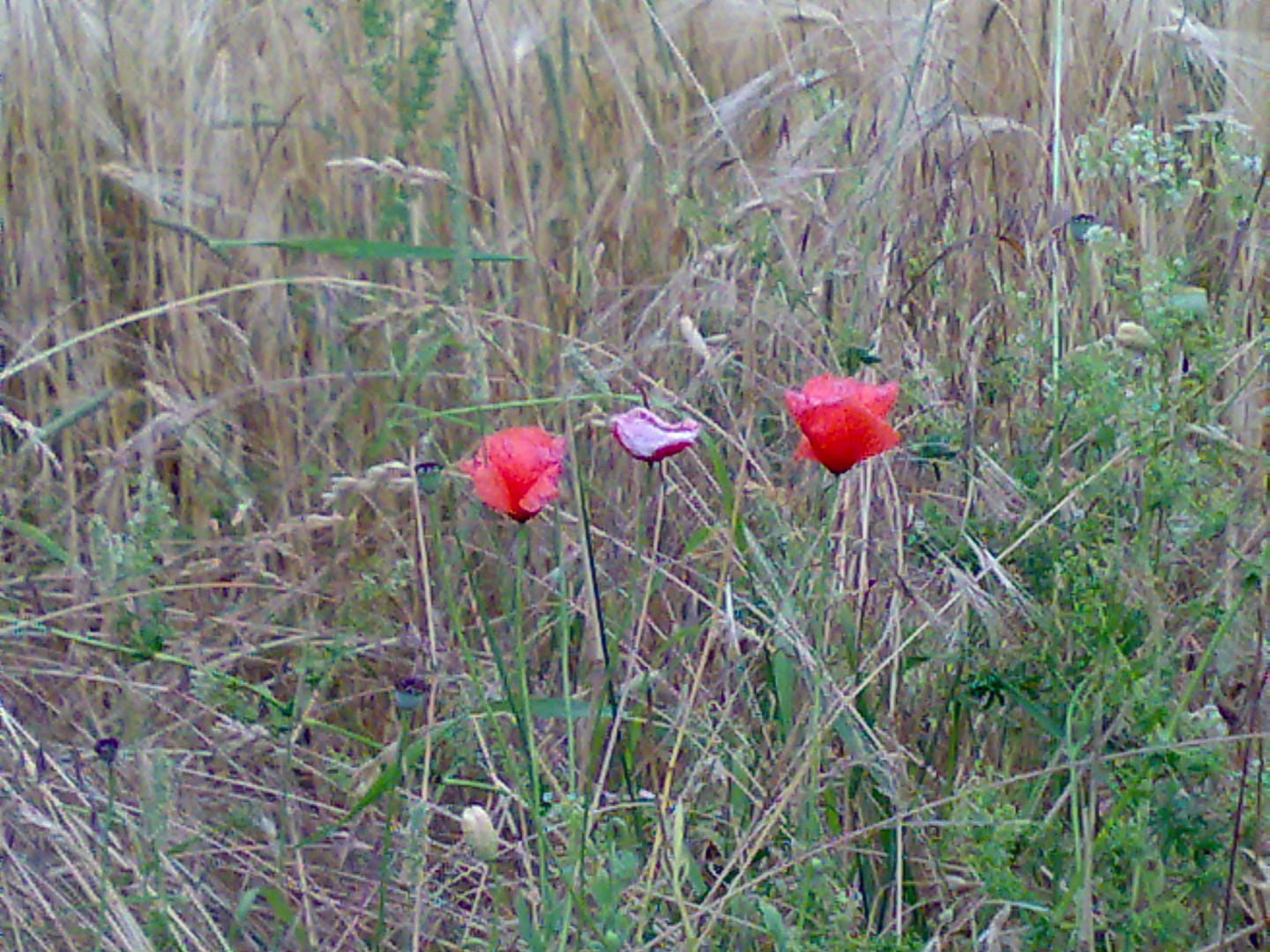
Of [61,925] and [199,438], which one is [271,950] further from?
[199,438]

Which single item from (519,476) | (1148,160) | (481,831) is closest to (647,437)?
(519,476)

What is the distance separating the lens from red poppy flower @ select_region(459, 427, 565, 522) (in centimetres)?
93

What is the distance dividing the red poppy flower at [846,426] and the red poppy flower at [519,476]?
6.1 inches

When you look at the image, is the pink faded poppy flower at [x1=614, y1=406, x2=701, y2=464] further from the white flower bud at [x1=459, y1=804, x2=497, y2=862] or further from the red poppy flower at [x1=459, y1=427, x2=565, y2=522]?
the white flower bud at [x1=459, y1=804, x2=497, y2=862]

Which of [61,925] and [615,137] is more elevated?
[615,137]

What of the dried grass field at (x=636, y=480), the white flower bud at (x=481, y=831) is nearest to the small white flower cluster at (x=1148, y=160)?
the dried grass field at (x=636, y=480)

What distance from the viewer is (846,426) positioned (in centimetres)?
92

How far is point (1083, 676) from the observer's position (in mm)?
997

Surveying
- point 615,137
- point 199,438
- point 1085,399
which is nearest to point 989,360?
point 1085,399

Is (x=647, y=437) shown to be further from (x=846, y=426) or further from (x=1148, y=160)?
(x=1148, y=160)

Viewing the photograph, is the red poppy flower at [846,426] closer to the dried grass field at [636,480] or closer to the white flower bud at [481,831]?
the dried grass field at [636,480]

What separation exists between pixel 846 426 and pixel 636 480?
0.45 meters

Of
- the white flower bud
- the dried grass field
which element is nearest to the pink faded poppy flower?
the dried grass field

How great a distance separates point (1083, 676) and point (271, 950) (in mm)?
598
